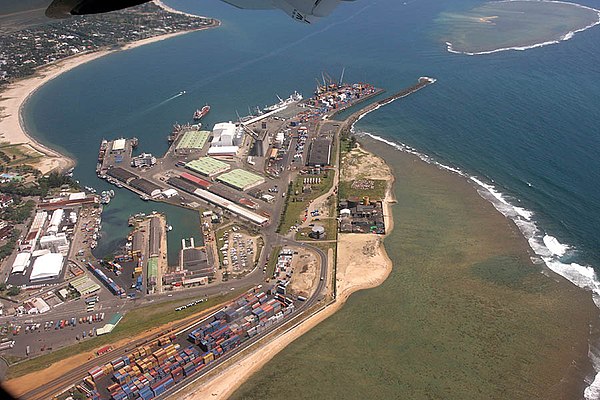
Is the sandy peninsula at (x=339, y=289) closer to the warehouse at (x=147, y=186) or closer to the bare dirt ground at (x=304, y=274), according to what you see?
the bare dirt ground at (x=304, y=274)

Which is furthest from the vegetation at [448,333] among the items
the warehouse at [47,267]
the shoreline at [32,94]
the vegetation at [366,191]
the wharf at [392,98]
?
the shoreline at [32,94]

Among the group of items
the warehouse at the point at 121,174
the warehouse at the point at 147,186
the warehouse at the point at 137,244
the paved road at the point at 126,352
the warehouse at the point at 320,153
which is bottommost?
the paved road at the point at 126,352

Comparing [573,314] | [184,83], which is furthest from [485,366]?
Answer: [184,83]

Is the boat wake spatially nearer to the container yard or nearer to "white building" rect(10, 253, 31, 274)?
the container yard

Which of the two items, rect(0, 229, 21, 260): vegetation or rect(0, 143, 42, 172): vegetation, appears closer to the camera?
rect(0, 229, 21, 260): vegetation

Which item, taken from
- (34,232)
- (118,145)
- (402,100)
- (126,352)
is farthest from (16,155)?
(402,100)

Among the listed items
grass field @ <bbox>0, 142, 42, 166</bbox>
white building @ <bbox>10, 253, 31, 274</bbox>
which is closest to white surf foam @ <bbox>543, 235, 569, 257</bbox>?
white building @ <bbox>10, 253, 31, 274</bbox>

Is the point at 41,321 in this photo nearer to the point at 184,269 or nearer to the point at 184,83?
the point at 184,269
